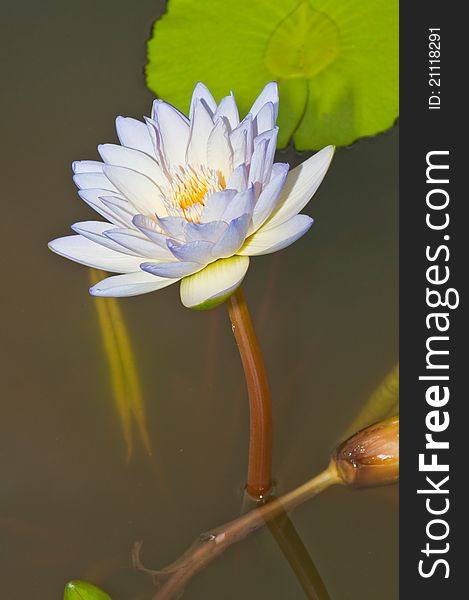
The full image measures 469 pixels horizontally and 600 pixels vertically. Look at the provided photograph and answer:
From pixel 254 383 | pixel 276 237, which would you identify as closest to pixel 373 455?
pixel 254 383

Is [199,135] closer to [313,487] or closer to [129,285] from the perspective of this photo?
[129,285]

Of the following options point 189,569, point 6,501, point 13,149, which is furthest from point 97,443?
point 13,149

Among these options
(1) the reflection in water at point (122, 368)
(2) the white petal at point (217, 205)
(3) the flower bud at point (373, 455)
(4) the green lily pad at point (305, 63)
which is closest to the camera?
(2) the white petal at point (217, 205)

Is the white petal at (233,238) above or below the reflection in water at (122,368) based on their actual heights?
above

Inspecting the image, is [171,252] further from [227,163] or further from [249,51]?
[249,51]

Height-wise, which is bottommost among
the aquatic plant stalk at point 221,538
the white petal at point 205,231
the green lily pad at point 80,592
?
the green lily pad at point 80,592

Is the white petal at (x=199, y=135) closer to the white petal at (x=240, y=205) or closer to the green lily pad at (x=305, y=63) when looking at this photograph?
the white petal at (x=240, y=205)

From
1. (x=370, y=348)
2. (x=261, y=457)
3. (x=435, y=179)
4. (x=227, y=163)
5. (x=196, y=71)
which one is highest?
(x=196, y=71)

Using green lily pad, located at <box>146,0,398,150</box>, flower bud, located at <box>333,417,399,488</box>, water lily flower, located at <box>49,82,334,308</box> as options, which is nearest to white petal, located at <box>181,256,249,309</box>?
water lily flower, located at <box>49,82,334,308</box>

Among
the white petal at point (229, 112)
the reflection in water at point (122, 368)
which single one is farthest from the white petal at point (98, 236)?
the reflection in water at point (122, 368)
